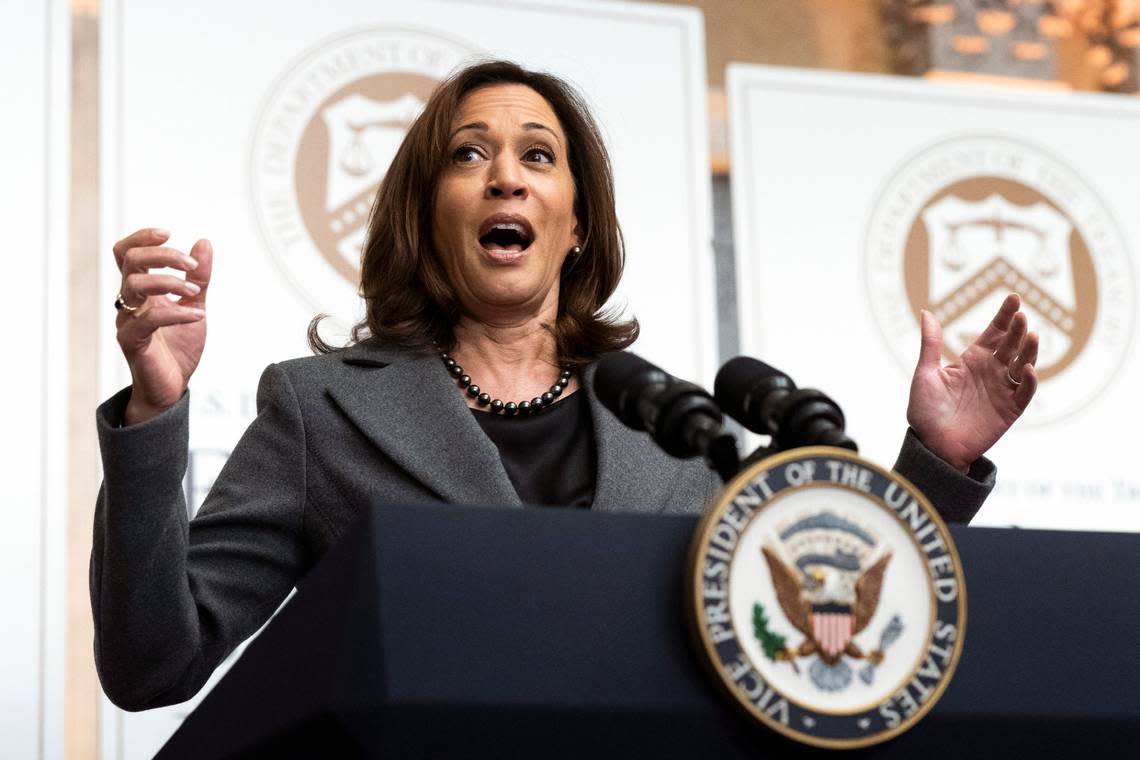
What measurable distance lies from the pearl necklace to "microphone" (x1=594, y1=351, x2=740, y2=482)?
543 mm

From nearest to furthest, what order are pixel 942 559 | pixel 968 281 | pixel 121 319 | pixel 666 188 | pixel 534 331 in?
pixel 942 559 → pixel 121 319 → pixel 534 331 → pixel 666 188 → pixel 968 281

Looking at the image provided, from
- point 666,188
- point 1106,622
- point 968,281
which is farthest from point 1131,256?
point 1106,622

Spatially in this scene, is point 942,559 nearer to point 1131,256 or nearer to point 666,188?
point 666,188

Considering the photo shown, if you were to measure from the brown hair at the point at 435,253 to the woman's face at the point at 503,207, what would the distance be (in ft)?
0.07

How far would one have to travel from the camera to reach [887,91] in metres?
3.49

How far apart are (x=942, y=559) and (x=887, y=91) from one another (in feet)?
8.47

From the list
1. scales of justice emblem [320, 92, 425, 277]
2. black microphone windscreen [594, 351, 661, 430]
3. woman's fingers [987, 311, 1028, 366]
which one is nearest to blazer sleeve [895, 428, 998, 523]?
woman's fingers [987, 311, 1028, 366]

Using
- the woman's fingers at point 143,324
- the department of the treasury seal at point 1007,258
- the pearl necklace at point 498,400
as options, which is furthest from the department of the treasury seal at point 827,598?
the department of the treasury seal at point 1007,258

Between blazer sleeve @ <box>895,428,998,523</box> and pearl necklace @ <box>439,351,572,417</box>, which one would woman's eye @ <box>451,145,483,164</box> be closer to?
pearl necklace @ <box>439,351,572,417</box>

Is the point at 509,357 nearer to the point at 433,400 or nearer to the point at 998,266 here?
the point at 433,400

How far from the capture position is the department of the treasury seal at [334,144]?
9.43 ft

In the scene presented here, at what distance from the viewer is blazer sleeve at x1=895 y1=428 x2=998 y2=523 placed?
Result: 145 cm

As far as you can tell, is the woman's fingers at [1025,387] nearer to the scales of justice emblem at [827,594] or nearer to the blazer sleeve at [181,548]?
the scales of justice emblem at [827,594]

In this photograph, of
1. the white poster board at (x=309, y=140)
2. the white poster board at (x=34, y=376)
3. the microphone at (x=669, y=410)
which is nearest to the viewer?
the microphone at (x=669, y=410)
